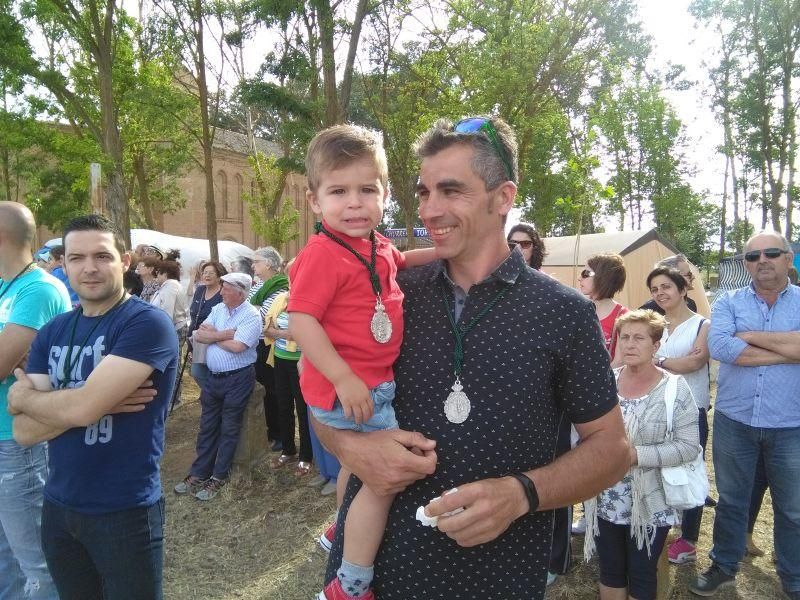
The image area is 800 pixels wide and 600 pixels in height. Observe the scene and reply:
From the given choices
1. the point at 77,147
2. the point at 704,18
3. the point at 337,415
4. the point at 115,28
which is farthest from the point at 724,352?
the point at 704,18

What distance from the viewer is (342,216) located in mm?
1965

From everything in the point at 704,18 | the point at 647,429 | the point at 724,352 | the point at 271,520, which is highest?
the point at 704,18

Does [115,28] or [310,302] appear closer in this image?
[310,302]

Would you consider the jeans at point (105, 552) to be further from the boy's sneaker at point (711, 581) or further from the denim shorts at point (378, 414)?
the boy's sneaker at point (711, 581)

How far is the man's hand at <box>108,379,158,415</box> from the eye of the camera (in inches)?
98.5

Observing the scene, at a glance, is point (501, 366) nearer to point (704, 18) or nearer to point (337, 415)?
point (337, 415)

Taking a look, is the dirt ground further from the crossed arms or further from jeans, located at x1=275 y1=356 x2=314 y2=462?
the crossed arms

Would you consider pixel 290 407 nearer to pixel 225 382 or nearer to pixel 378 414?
pixel 225 382

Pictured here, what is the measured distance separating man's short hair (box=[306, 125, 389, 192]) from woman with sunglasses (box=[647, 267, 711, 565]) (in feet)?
10.6

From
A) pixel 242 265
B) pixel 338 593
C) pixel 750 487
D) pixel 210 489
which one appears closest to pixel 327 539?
pixel 210 489

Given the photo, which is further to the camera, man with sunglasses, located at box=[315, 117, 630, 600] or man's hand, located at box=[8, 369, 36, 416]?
man's hand, located at box=[8, 369, 36, 416]

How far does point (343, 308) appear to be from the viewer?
1854 mm

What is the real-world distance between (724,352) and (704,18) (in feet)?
95.6

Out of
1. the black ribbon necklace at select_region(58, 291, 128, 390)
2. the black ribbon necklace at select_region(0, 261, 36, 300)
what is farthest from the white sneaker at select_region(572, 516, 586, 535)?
the black ribbon necklace at select_region(0, 261, 36, 300)
